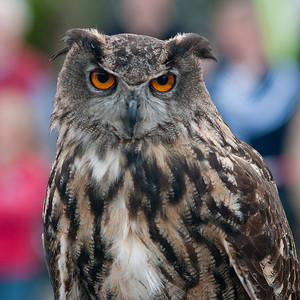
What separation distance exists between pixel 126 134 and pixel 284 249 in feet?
3.02

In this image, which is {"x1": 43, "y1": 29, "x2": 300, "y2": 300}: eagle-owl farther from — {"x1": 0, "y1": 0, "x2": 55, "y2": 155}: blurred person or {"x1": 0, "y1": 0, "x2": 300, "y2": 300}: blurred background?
{"x1": 0, "y1": 0, "x2": 55, "y2": 155}: blurred person

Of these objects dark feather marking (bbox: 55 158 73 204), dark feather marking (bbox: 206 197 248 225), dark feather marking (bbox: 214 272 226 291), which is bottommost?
dark feather marking (bbox: 214 272 226 291)

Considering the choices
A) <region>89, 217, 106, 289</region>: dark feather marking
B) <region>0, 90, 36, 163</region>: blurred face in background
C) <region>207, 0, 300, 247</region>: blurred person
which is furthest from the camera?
<region>0, 90, 36, 163</region>: blurred face in background

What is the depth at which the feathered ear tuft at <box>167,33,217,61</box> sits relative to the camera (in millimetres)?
3711

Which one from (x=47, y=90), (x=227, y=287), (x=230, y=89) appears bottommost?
(x=227, y=287)

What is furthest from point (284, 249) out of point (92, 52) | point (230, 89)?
point (230, 89)

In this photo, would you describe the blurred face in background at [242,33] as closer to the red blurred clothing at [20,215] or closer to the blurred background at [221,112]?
the blurred background at [221,112]

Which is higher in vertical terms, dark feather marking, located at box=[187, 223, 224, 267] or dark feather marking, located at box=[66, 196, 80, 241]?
dark feather marking, located at box=[66, 196, 80, 241]

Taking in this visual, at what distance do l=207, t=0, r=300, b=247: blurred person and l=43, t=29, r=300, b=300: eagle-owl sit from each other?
73.0 inches

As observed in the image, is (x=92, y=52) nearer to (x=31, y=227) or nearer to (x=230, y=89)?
(x=230, y=89)

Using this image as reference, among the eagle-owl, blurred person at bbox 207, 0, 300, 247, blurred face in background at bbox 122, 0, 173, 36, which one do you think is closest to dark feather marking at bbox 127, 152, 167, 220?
the eagle-owl

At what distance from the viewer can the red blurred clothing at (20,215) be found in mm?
5898

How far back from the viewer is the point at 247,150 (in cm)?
397

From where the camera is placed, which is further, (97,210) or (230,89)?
(230,89)
